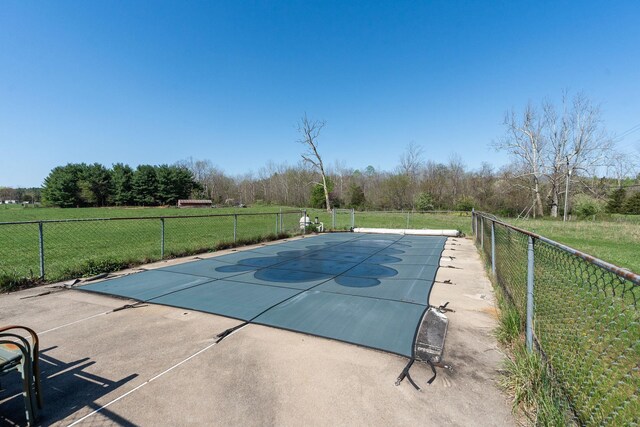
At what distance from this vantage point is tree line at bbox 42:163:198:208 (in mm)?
45469

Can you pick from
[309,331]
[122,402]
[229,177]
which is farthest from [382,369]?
[229,177]

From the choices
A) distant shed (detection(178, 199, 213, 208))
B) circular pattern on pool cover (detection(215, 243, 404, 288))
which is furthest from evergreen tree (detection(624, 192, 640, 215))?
distant shed (detection(178, 199, 213, 208))

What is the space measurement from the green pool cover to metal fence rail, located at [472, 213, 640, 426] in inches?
44.2

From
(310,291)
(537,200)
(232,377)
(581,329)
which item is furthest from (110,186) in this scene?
(537,200)

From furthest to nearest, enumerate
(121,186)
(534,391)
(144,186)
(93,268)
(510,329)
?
(144,186), (121,186), (93,268), (510,329), (534,391)

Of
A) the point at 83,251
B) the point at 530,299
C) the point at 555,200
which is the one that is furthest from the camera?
the point at 555,200

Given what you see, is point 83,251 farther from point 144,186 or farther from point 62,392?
point 144,186

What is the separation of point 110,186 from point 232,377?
5620cm

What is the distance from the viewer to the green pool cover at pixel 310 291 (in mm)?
3332

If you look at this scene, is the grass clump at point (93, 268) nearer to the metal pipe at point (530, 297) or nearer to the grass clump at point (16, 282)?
the grass clump at point (16, 282)

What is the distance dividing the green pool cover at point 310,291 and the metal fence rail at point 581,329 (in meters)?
1.12

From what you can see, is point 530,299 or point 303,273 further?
point 303,273

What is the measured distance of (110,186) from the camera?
4741 cm

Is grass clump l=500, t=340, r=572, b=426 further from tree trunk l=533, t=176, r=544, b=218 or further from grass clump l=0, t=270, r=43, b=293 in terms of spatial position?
tree trunk l=533, t=176, r=544, b=218
